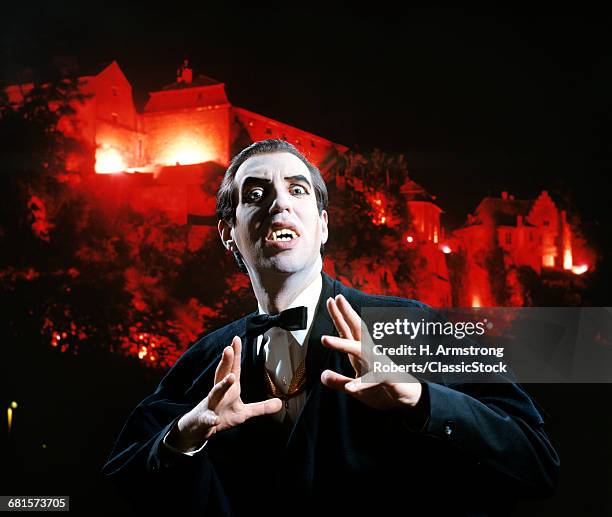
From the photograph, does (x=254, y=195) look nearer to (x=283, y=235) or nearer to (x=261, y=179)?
(x=261, y=179)

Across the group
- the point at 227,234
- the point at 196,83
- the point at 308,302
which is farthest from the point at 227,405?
the point at 196,83

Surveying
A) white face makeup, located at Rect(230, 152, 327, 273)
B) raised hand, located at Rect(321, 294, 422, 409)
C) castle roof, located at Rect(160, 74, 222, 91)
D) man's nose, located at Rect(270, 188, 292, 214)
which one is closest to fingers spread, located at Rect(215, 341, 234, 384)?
raised hand, located at Rect(321, 294, 422, 409)

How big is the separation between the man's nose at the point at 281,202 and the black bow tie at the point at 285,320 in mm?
275

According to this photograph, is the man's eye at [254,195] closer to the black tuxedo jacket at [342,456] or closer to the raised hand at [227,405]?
the black tuxedo jacket at [342,456]

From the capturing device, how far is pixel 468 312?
4270 mm

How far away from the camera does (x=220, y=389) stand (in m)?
1.45

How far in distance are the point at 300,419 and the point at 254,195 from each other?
0.64 m

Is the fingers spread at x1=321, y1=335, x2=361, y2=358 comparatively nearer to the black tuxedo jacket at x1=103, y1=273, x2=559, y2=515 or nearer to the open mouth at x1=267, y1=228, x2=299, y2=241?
the black tuxedo jacket at x1=103, y1=273, x2=559, y2=515

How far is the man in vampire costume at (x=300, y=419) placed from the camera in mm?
1408

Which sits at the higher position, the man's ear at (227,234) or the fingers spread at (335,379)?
the man's ear at (227,234)

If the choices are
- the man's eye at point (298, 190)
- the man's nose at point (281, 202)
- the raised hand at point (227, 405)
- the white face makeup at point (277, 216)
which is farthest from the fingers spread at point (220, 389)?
the man's eye at point (298, 190)

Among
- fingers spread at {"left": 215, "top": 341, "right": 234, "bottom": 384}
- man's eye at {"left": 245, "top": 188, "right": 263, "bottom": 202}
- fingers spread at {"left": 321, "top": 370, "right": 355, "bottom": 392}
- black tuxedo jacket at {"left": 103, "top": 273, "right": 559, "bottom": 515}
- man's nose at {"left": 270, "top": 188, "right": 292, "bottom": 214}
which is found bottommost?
black tuxedo jacket at {"left": 103, "top": 273, "right": 559, "bottom": 515}

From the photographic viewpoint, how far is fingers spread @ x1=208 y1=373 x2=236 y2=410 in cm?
143

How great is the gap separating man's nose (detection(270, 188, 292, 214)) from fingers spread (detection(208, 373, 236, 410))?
20.5 inches
